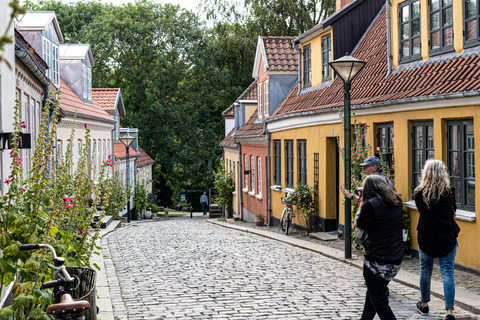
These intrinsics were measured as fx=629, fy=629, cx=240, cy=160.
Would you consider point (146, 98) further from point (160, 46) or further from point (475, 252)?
point (475, 252)

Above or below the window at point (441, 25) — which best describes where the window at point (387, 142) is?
below

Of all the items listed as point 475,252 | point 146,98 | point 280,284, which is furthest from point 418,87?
point 146,98

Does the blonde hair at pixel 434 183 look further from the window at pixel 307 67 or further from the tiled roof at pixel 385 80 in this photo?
the window at pixel 307 67

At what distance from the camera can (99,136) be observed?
93.3 ft

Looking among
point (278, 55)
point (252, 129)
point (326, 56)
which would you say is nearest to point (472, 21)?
point (326, 56)

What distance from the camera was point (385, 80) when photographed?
44.8 feet

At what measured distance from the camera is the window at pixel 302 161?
727 inches

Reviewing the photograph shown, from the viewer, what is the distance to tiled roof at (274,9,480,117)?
1057 cm

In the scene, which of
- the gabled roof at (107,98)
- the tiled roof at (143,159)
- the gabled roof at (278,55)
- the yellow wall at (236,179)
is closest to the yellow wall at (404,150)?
the gabled roof at (278,55)

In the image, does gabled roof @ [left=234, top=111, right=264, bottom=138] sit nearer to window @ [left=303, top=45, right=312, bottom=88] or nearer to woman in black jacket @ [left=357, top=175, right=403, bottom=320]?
window @ [left=303, top=45, right=312, bottom=88]

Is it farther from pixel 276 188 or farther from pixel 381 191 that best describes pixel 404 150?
pixel 276 188

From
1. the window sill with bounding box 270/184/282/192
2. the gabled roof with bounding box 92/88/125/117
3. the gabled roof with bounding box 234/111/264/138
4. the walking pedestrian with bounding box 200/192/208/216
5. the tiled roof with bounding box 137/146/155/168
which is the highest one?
the gabled roof with bounding box 92/88/125/117

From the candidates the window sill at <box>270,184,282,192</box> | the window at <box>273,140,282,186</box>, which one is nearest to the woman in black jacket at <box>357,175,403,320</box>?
the window sill at <box>270,184,282,192</box>

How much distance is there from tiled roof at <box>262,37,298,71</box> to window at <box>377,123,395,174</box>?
943 centimetres
